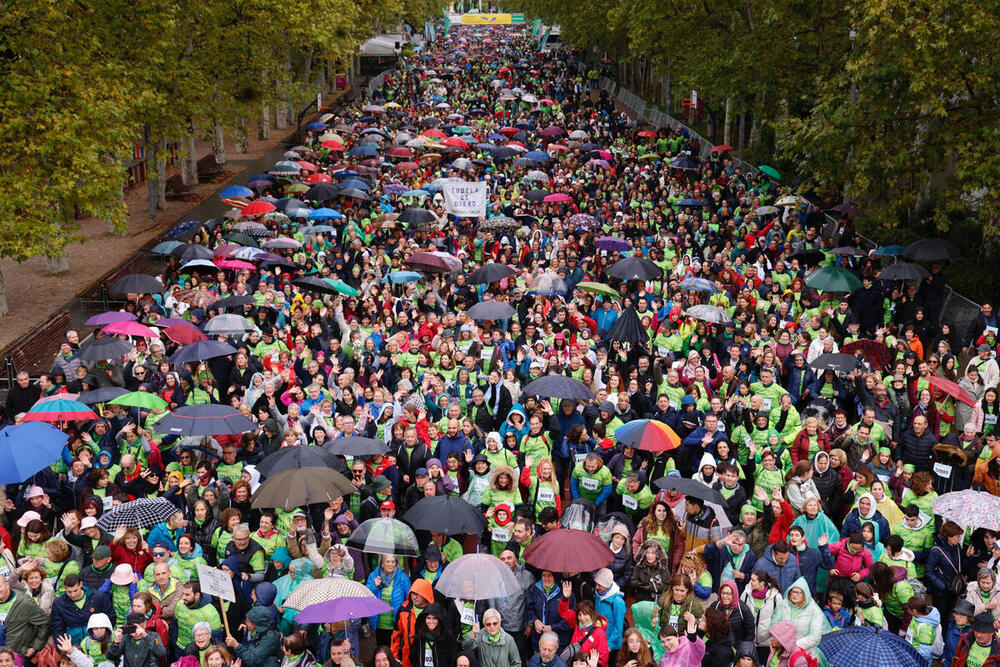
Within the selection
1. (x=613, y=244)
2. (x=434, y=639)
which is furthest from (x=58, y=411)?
(x=613, y=244)

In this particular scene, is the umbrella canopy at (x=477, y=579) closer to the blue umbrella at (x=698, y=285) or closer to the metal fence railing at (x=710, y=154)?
the blue umbrella at (x=698, y=285)

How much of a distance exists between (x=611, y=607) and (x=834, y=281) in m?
10.1

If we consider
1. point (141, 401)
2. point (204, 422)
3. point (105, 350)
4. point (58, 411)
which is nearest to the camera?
point (204, 422)

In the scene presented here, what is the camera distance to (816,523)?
30.6 ft

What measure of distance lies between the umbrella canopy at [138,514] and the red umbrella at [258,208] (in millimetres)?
14774

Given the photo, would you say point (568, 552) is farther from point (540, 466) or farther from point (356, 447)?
point (356, 447)

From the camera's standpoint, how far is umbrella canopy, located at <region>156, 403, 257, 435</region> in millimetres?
10938

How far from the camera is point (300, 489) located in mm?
9328

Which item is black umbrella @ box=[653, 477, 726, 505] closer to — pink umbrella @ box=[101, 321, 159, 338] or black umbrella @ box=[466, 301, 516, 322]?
black umbrella @ box=[466, 301, 516, 322]

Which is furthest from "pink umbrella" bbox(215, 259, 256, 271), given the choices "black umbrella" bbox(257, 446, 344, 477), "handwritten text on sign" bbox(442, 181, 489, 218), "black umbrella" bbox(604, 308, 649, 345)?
"black umbrella" bbox(257, 446, 344, 477)

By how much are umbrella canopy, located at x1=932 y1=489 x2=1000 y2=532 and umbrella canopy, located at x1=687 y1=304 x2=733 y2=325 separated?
6.30m

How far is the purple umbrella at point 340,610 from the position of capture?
7.64 m

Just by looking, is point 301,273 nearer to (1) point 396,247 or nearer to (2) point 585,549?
(1) point 396,247

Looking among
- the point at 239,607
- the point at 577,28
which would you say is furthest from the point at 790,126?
the point at 577,28
